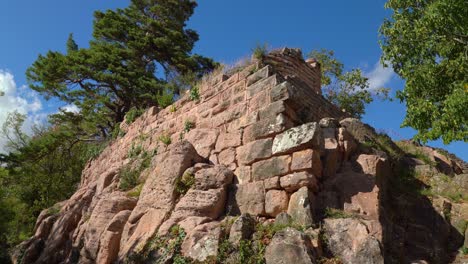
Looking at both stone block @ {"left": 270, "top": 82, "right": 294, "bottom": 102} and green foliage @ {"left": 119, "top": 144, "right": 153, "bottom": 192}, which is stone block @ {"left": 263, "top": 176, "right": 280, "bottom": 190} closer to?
stone block @ {"left": 270, "top": 82, "right": 294, "bottom": 102}

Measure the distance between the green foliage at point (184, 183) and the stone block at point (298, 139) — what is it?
1545mm

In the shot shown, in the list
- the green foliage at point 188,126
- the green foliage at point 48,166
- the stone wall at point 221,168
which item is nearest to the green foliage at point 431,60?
the stone wall at point 221,168

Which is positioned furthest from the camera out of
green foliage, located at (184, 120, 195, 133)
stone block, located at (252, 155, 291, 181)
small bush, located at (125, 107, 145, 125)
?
small bush, located at (125, 107, 145, 125)

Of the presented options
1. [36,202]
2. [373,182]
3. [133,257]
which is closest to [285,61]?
[373,182]

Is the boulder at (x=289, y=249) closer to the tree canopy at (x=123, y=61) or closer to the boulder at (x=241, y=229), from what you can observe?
the boulder at (x=241, y=229)

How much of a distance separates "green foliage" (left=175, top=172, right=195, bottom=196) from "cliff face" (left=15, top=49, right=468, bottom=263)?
2 centimetres

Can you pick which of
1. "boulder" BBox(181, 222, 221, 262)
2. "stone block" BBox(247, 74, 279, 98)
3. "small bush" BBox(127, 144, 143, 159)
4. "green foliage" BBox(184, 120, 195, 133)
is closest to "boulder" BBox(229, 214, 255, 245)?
"boulder" BBox(181, 222, 221, 262)

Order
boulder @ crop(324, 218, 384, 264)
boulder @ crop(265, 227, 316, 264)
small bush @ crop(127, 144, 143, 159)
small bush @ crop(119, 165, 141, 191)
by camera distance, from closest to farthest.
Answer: boulder @ crop(265, 227, 316, 264) < boulder @ crop(324, 218, 384, 264) < small bush @ crop(119, 165, 141, 191) < small bush @ crop(127, 144, 143, 159)

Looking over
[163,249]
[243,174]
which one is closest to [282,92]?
[243,174]

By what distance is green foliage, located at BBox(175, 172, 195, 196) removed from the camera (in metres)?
7.23

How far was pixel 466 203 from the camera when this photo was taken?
758cm

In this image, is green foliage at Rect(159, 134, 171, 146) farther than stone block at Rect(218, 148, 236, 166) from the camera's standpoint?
Yes

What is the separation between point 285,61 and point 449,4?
3.85 metres

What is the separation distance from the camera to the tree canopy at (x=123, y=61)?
60.4ft
